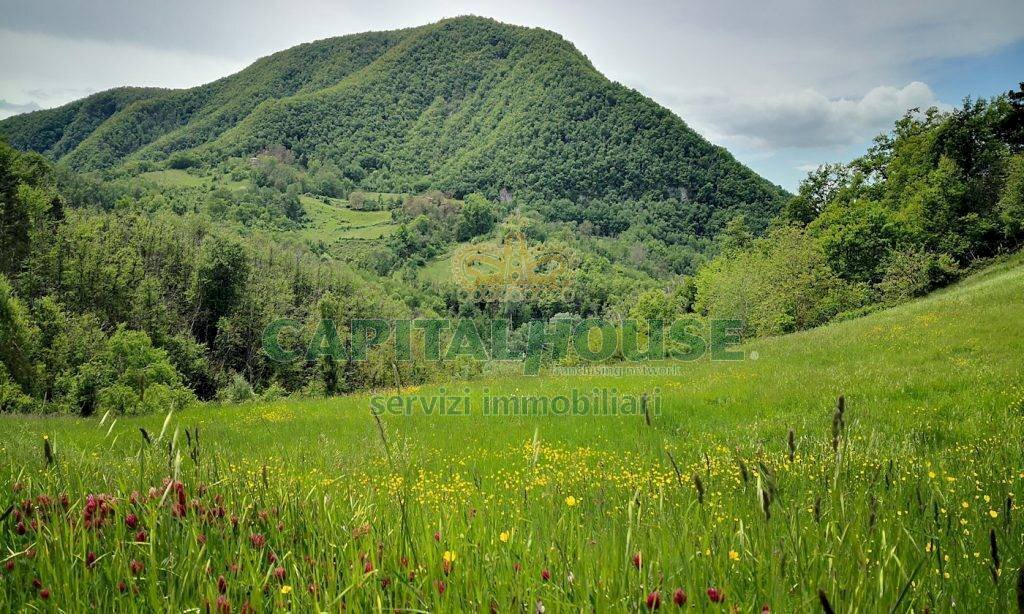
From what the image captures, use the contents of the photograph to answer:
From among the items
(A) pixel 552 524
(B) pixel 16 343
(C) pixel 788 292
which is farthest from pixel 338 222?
(A) pixel 552 524

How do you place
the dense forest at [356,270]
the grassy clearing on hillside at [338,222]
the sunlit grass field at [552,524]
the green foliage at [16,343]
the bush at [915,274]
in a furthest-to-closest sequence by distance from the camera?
the grassy clearing on hillside at [338,222]
the dense forest at [356,270]
the bush at [915,274]
the green foliage at [16,343]
the sunlit grass field at [552,524]

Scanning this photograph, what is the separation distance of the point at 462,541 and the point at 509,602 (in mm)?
534

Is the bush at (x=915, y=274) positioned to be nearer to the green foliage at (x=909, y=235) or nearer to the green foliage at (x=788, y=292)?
the green foliage at (x=909, y=235)

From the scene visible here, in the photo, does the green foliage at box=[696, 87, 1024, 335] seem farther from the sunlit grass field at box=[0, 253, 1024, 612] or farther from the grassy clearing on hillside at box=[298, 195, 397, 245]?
the grassy clearing on hillside at box=[298, 195, 397, 245]

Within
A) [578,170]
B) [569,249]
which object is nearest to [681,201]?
Result: [578,170]

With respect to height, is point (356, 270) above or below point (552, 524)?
above

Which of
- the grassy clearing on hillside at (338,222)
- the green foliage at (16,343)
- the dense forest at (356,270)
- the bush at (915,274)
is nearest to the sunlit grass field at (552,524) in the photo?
the dense forest at (356,270)

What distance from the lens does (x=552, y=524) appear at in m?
2.35

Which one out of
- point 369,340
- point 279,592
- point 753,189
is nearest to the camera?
point 279,592

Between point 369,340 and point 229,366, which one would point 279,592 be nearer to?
point 369,340

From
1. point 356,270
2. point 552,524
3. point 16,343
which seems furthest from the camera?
point 356,270

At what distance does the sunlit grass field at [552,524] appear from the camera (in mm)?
1718

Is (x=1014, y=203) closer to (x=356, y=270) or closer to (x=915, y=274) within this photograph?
(x=915, y=274)

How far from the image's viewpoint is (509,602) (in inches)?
64.5
